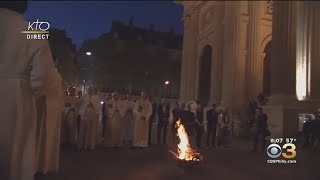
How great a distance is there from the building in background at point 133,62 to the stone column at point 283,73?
928 cm

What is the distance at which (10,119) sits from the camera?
508 cm

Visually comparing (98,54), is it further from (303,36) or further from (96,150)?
(96,150)

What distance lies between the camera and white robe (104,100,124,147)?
545 inches

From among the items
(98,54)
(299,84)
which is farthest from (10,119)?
(98,54)

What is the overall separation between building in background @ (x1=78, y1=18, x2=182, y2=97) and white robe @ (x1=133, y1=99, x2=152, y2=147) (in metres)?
11.3

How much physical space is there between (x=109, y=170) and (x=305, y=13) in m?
14.3

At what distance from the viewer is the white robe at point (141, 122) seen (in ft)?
47.0

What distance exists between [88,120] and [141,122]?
2258 mm

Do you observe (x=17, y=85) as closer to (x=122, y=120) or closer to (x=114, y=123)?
(x=114, y=123)

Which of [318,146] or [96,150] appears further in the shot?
[318,146]

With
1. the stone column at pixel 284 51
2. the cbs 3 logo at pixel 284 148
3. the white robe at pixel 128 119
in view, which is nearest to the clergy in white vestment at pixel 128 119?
the white robe at pixel 128 119

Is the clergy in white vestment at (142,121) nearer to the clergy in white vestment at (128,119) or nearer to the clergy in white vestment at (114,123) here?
the clergy in white vestment at (128,119)

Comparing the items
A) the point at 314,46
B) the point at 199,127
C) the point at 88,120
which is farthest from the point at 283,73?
the point at 88,120

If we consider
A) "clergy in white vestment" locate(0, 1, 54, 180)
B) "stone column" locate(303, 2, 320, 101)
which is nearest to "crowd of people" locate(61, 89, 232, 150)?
"stone column" locate(303, 2, 320, 101)
